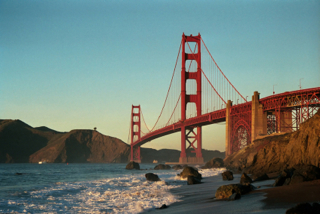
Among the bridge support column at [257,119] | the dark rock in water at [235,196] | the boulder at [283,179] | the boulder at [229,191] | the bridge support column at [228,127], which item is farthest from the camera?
the bridge support column at [228,127]

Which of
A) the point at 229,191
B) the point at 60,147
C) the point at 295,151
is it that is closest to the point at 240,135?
the point at 295,151

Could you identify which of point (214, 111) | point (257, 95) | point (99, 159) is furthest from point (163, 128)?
point (99, 159)

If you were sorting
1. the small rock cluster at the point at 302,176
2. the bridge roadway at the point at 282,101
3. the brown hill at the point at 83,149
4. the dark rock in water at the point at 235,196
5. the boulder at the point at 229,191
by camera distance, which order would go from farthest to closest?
the brown hill at the point at 83,149
the bridge roadway at the point at 282,101
the small rock cluster at the point at 302,176
the boulder at the point at 229,191
the dark rock in water at the point at 235,196

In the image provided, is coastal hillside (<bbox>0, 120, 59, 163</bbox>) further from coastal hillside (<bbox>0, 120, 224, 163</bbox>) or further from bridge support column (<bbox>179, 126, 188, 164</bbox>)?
bridge support column (<bbox>179, 126, 188, 164</bbox>)

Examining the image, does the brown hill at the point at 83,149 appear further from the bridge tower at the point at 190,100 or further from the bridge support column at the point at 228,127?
the bridge support column at the point at 228,127

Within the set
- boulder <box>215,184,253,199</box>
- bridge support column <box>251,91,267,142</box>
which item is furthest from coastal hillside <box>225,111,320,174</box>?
bridge support column <box>251,91,267,142</box>

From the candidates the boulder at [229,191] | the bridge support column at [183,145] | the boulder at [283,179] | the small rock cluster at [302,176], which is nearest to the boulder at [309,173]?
the small rock cluster at [302,176]
